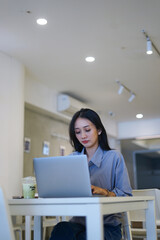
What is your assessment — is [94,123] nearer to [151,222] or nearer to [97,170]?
[97,170]

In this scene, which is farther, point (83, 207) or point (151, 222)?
point (151, 222)

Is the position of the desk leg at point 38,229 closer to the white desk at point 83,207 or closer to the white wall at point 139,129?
the white desk at point 83,207

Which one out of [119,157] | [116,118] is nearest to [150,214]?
[119,157]

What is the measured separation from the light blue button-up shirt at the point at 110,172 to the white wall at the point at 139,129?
655 cm

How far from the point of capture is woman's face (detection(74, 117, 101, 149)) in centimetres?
198

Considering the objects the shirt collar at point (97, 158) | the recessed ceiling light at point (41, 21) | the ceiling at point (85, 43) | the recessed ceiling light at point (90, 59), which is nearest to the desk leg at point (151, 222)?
the shirt collar at point (97, 158)

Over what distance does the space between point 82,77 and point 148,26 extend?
1.85 metres

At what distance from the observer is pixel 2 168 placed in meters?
4.16

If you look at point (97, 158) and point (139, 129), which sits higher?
point (139, 129)

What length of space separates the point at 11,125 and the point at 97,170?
2740 millimetres

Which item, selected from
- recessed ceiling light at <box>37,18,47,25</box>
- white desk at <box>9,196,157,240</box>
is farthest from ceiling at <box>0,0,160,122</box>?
white desk at <box>9,196,157,240</box>

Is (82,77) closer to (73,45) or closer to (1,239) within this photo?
(73,45)

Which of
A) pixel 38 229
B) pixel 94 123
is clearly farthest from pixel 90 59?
pixel 38 229

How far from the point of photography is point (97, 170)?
1879mm
